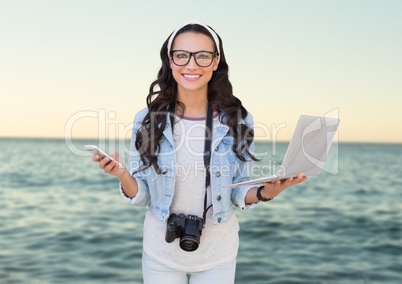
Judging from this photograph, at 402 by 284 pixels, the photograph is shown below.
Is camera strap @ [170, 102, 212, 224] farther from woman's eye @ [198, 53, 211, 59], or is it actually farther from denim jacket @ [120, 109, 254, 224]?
woman's eye @ [198, 53, 211, 59]

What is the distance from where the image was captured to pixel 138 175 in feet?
9.12

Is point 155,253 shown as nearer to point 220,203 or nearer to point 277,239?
point 220,203

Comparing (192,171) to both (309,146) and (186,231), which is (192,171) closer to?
(186,231)

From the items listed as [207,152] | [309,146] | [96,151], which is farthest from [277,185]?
[96,151]

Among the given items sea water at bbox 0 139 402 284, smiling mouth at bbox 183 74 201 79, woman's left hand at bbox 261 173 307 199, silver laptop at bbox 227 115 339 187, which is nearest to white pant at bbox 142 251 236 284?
woman's left hand at bbox 261 173 307 199

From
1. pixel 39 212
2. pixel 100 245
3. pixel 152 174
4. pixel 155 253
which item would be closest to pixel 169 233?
pixel 155 253

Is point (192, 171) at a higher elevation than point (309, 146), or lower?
lower

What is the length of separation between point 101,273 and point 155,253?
517cm

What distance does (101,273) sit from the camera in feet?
24.6

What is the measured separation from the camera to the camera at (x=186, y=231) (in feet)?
8.43

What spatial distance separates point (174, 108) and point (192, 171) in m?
0.37

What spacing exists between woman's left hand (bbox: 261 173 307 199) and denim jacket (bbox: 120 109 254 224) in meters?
0.15

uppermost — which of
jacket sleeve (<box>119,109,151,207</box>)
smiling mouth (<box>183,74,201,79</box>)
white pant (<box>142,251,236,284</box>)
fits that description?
smiling mouth (<box>183,74,201,79</box>)

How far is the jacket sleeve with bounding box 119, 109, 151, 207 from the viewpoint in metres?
2.72
